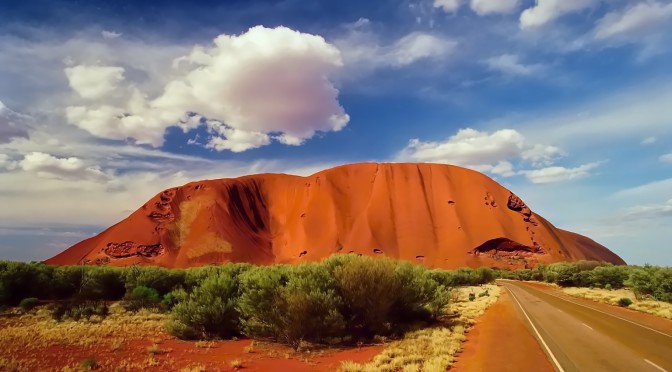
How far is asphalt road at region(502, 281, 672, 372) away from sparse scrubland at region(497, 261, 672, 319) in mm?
6051

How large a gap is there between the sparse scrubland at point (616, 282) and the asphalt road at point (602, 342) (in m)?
6.05

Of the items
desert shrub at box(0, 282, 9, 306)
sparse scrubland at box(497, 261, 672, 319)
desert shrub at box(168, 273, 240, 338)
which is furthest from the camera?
sparse scrubland at box(497, 261, 672, 319)

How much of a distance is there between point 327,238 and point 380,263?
242 feet

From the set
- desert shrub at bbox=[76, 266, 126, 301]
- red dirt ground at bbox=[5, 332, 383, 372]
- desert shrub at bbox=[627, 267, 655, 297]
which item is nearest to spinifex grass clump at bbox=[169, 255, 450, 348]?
red dirt ground at bbox=[5, 332, 383, 372]

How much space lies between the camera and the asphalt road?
10.2 meters

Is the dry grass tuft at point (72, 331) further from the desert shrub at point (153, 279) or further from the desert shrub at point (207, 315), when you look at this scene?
the desert shrub at point (153, 279)

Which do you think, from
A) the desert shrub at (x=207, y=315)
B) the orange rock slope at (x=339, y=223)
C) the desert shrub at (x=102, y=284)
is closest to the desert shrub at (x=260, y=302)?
the desert shrub at (x=207, y=315)

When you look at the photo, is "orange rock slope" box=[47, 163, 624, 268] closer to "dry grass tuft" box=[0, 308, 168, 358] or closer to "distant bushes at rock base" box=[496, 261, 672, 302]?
"distant bushes at rock base" box=[496, 261, 672, 302]

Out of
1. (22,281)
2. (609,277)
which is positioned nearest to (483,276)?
(609,277)

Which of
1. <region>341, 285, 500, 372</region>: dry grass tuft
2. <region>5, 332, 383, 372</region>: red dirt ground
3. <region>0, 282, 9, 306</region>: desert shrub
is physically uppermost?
<region>0, 282, 9, 306</region>: desert shrub

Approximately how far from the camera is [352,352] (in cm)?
1235

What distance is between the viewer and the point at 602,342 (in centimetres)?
1330

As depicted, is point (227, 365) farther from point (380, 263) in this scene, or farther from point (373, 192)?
point (373, 192)

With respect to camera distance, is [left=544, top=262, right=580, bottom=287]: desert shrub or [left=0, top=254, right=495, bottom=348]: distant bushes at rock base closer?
[left=0, top=254, right=495, bottom=348]: distant bushes at rock base
